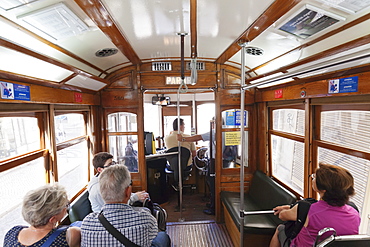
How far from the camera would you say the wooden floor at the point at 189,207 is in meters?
3.67

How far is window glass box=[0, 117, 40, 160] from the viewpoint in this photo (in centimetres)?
170

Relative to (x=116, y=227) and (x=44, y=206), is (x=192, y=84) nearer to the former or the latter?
(x=116, y=227)

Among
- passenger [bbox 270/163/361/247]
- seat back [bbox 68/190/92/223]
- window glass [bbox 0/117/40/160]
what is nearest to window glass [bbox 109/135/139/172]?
seat back [bbox 68/190/92/223]

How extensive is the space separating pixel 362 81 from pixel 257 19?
0.92 meters

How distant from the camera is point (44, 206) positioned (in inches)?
49.1

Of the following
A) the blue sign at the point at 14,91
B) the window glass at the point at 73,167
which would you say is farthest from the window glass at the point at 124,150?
the blue sign at the point at 14,91

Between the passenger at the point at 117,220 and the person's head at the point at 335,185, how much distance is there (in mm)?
1161

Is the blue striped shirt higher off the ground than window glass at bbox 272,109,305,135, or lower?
lower

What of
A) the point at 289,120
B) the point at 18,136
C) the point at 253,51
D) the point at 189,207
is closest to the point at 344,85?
the point at 253,51

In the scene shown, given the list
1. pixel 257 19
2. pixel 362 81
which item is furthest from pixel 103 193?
pixel 362 81

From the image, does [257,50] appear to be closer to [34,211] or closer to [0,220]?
[34,211]

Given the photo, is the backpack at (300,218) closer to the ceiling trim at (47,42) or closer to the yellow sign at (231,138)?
the yellow sign at (231,138)

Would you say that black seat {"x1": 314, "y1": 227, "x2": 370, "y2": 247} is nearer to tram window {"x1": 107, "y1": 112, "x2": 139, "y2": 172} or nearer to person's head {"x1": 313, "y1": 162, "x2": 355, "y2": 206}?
person's head {"x1": 313, "y1": 162, "x2": 355, "y2": 206}

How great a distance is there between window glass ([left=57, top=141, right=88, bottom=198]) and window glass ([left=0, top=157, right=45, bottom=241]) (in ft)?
1.42
